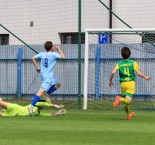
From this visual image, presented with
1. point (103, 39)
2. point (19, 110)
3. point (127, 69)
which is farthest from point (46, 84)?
point (103, 39)

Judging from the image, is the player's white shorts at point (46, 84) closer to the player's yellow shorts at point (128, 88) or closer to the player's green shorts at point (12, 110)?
the player's green shorts at point (12, 110)

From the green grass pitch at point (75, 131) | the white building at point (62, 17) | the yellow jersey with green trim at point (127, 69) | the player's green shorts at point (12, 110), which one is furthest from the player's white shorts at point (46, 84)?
the white building at point (62, 17)

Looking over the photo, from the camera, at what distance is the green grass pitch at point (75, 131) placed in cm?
1195

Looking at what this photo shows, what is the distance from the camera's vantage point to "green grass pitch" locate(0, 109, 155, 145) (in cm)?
1195

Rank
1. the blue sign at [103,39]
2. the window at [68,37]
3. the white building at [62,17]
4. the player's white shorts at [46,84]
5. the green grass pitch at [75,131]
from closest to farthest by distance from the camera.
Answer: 1. the green grass pitch at [75,131]
2. the player's white shorts at [46,84]
3. the blue sign at [103,39]
4. the white building at [62,17]
5. the window at [68,37]

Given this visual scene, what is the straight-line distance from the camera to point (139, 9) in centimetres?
3284

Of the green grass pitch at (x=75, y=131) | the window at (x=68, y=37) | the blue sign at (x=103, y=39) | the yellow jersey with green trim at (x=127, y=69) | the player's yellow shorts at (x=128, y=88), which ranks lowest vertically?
the green grass pitch at (x=75, y=131)

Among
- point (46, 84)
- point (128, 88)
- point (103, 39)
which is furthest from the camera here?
point (103, 39)

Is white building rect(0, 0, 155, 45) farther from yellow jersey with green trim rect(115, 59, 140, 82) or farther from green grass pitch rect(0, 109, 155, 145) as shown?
green grass pitch rect(0, 109, 155, 145)

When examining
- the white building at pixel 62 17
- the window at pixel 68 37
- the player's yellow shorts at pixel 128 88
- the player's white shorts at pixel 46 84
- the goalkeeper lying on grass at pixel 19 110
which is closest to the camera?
the player's yellow shorts at pixel 128 88

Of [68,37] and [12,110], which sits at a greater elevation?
[68,37]

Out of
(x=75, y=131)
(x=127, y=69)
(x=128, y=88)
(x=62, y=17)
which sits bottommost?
(x=75, y=131)

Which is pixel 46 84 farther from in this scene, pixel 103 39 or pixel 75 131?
pixel 103 39

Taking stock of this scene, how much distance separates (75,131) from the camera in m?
13.8
